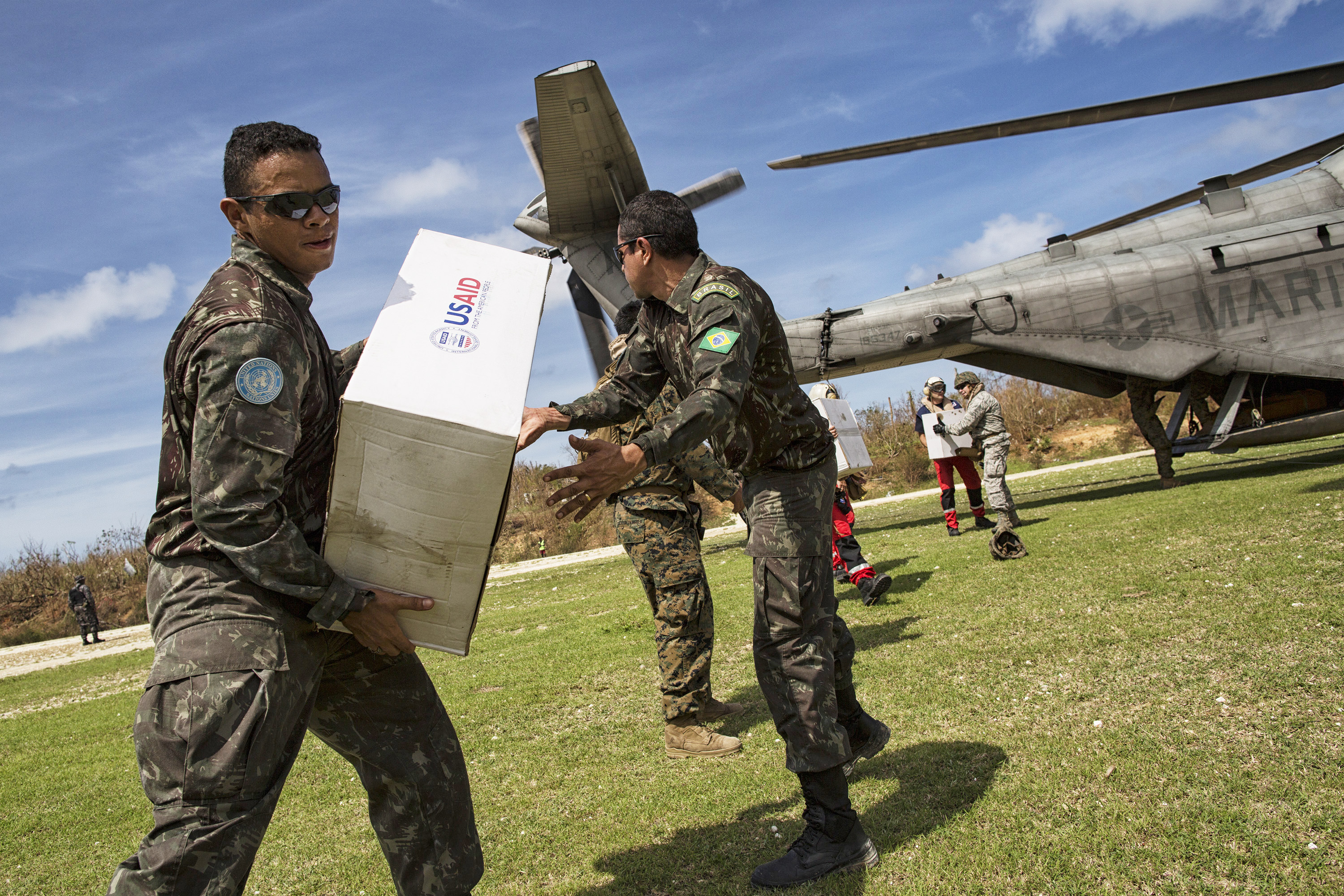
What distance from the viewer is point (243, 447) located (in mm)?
2045

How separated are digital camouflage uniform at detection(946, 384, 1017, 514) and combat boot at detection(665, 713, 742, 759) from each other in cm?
618

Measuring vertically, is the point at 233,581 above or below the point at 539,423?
below

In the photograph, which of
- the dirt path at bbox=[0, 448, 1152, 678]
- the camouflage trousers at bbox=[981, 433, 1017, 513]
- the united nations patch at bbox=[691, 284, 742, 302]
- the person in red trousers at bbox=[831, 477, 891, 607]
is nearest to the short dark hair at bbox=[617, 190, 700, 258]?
the united nations patch at bbox=[691, 284, 742, 302]

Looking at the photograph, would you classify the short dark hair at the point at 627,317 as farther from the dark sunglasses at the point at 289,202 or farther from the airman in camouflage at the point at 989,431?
the airman in camouflage at the point at 989,431

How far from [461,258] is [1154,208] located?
14.1 m

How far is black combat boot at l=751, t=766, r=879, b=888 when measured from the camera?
295 centimetres

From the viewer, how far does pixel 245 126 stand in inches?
94.7

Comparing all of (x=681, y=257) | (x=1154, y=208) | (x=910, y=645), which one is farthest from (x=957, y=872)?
(x=1154, y=208)

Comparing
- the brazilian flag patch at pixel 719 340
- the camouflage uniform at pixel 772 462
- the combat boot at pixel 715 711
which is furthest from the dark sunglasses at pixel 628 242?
the combat boot at pixel 715 711

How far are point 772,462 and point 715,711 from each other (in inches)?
89.8

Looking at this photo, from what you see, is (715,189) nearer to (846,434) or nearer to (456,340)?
(846,434)

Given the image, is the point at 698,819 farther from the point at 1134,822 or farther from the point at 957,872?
the point at 1134,822

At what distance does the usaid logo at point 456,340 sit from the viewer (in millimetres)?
2297

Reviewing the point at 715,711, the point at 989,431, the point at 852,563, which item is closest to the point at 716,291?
the point at 715,711
